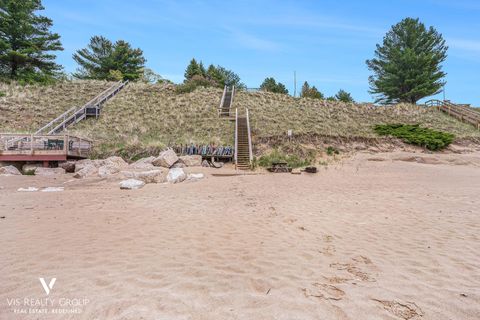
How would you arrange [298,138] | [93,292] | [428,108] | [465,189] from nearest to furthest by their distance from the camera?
[93,292]
[465,189]
[298,138]
[428,108]

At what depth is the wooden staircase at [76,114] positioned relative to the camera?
62.7ft

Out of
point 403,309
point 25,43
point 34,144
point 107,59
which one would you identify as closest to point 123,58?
point 107,59

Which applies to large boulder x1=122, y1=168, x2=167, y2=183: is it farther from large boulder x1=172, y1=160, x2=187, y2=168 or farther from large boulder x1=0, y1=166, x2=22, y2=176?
large boulder x1=0, y1=166, x2=22, y2=176

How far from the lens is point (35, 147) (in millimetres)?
13422

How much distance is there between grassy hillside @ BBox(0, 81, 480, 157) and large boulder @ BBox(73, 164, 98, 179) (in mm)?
2854

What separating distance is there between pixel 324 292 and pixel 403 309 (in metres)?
0.75

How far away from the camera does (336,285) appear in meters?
3.14

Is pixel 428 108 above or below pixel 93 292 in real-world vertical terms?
above

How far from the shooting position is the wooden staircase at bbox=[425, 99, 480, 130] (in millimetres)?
26828

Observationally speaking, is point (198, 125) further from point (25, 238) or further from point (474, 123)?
point (474, 123)

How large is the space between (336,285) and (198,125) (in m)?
18.7

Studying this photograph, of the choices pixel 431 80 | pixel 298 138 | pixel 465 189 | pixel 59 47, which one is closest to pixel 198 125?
pixel 298 138

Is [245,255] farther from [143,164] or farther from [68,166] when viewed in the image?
[68,166]

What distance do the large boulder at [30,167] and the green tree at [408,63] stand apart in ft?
130
